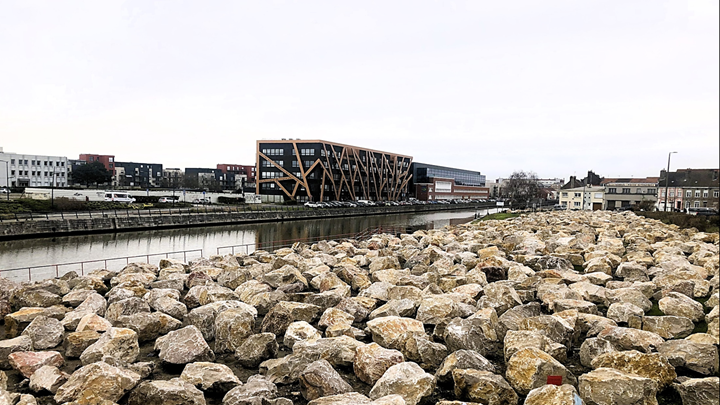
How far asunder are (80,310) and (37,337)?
1247mm

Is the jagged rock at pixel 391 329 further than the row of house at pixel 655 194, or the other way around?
the row of house at pixel 655 194

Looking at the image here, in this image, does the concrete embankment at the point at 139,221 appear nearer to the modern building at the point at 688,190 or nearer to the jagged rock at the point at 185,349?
the jagged rock at the point at 185,349

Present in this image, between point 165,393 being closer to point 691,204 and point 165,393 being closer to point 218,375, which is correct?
point 218,375

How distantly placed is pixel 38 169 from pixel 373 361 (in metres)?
112

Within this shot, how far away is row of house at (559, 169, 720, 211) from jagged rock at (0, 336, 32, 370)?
44.7 meters

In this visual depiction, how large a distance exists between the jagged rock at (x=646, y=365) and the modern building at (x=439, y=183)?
97.9 metres

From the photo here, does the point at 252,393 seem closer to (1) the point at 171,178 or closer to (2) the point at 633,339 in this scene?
(2) the point at 633,339

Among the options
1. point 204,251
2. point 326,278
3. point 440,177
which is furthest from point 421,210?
point 326,278

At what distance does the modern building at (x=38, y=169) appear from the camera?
8978 cm

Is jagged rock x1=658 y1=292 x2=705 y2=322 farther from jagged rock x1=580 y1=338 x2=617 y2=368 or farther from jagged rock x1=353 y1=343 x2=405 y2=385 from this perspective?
jagged rock x1=353 y1=343 x2=405 y2=385

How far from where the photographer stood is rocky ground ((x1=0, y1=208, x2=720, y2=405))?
551cm

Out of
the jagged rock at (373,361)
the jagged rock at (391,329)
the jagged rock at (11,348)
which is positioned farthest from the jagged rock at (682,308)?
the jagged rock at (11,348)

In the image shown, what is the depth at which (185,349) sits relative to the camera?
22.8 feet

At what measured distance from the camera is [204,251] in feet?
86.6
